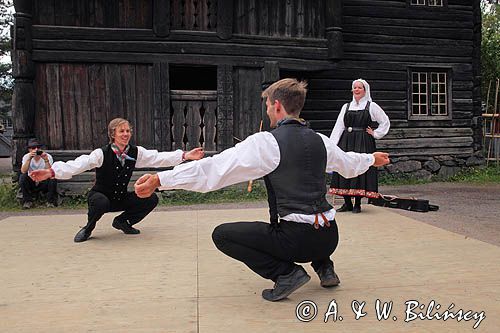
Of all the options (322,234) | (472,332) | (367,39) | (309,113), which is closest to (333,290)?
(322,234)

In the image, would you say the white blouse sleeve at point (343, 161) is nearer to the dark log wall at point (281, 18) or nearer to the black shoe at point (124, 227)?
the black shoe at point (124, 227)

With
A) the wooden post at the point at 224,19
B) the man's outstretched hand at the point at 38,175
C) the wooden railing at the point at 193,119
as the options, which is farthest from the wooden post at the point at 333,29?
the man's outstretched hand at the point at 38,175

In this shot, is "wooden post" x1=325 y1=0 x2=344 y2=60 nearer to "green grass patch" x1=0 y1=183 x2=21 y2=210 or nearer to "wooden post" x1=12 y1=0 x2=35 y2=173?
"wooden post" x1=12 y1=0 x2=35 y2=173

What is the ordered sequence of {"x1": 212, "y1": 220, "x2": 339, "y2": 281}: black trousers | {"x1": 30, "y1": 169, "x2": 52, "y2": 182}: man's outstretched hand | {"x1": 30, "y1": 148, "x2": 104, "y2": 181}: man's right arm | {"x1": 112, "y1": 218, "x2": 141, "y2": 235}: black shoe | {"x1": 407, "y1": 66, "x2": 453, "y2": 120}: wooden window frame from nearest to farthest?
1. {"x1": 212, "y1": 220, "x2": 339, "y2": 281}: black trousers
2. {"x1": 30, "y1": 169, "x2": 52, "y2": 182}: man's outstretched hand
3. {"x1": 30, "y1": 148, "x2": 104, "y2": 181}: man's right arm
4. {"x1": 112, "y1": 218, "x2": 141, "y2": 235}: black shoe
5. {"x1": 407, "y1": 66, "x2": 453, "y2": 120}: wooden window frame

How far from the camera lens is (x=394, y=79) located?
508 inches

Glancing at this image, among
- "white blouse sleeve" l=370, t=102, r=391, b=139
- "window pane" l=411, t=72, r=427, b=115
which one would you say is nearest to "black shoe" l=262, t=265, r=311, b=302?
"white blouse sleeve" l=370, t=102, r=391, b=139

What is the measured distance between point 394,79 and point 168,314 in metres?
11.1

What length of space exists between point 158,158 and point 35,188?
523 cm

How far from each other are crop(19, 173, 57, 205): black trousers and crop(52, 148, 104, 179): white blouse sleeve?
188 inches

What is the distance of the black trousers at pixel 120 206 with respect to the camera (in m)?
5.32

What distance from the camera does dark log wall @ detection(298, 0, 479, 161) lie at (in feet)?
40.9

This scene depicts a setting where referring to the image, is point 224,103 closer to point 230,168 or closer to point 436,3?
point 436,3

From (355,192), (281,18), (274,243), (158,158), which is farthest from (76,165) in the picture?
(281,18)

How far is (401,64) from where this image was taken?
1294cm
